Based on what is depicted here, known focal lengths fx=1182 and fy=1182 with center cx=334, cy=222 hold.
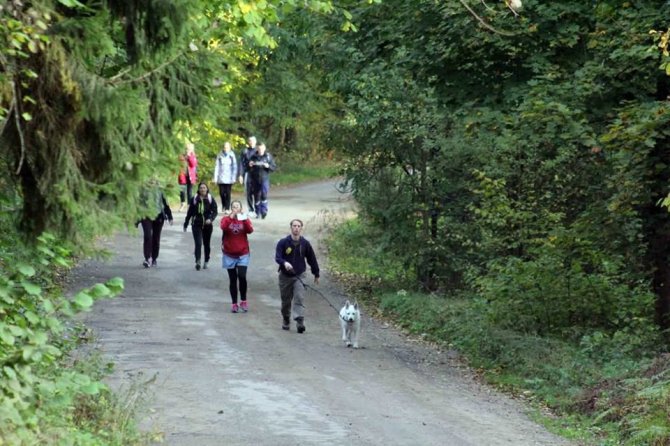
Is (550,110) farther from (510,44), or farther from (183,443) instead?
(183,443)

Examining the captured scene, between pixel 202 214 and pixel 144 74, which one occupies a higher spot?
pixel 144 74

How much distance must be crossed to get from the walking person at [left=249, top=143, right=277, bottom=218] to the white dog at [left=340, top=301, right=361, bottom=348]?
49.1 feet

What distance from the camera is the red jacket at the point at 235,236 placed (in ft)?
64.7

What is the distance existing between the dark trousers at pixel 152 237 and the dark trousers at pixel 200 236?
0.72 metres

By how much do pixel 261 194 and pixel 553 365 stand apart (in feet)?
59.7

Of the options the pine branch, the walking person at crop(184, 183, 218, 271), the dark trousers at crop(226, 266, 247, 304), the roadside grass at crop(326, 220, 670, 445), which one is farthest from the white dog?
the pine branch

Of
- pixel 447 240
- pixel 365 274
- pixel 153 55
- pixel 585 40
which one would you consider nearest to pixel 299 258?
pixel 447 240

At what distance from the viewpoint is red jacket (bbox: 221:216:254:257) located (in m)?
19.7

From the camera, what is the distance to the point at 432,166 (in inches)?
867

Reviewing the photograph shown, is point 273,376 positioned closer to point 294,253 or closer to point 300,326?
point 300,326

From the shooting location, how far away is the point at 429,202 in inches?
873

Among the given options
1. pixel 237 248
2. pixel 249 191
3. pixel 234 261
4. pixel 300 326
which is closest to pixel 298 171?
pixel 249 191

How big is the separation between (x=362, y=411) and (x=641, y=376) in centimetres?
362

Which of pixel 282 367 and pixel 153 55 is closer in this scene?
pixel 153 55
